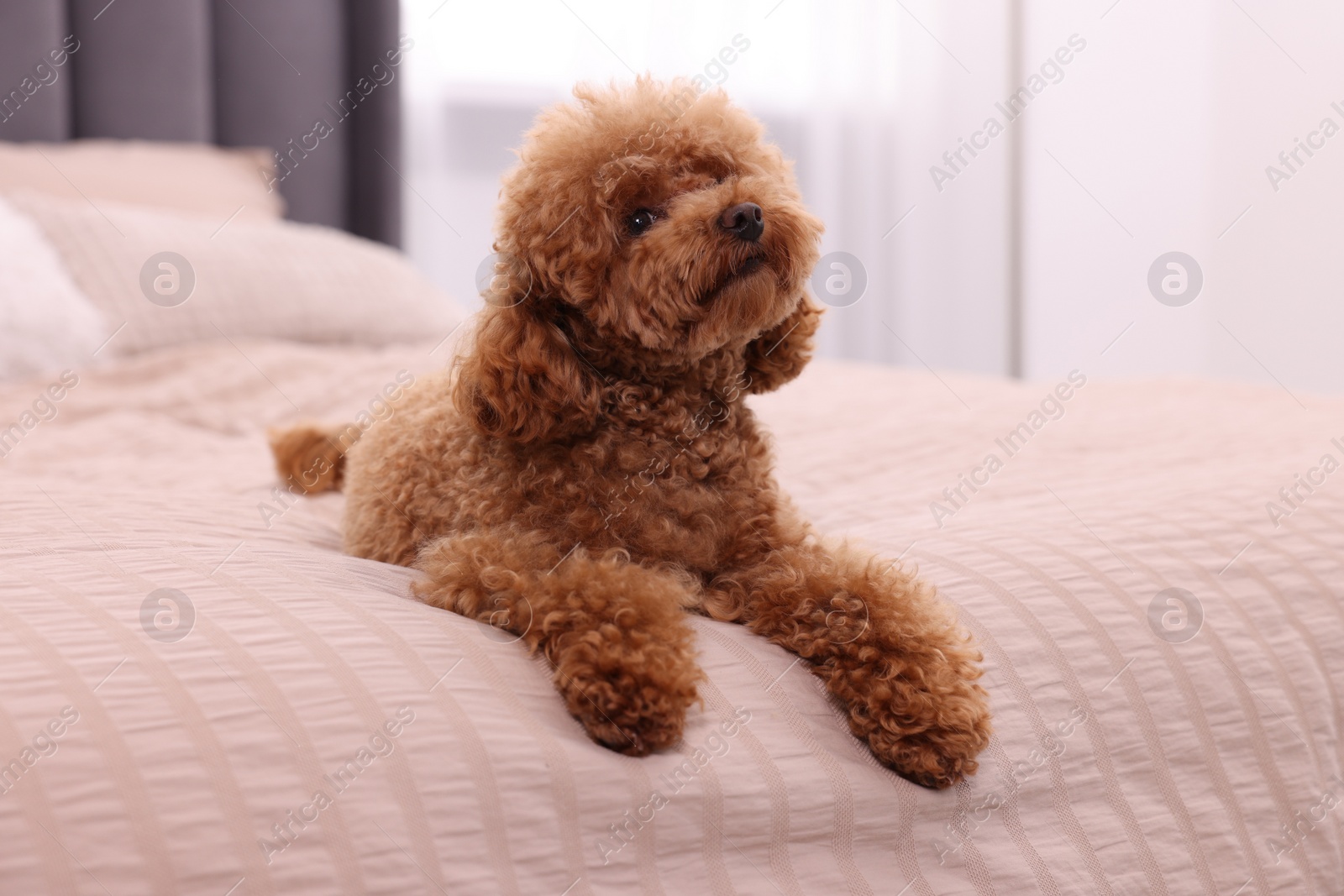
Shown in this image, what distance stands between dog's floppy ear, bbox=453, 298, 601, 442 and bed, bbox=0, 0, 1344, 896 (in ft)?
0.63

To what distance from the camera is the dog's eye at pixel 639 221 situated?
1090 mm

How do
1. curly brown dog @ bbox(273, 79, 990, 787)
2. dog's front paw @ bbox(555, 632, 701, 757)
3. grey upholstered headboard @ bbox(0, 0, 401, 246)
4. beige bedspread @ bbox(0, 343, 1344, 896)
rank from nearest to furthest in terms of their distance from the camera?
beige bedspread @ bbox(0, 343, 1344, 896), dog's front paw @ bbox(555, 632, 701, 757), curly brown dog @ bbox(273, 79, 990, 787), grey upholstered headboard @ bbox(0, 0, 401, 246)

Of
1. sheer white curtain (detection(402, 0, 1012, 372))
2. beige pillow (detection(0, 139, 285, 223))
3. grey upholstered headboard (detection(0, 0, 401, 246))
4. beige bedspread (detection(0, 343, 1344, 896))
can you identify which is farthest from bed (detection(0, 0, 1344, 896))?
sheer white curtain (detection(402, 0, 1012, 372))

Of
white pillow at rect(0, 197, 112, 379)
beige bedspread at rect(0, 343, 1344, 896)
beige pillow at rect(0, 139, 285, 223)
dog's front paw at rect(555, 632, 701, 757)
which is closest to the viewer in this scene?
beige bedspread at rect(0, 343, 1344, 896)

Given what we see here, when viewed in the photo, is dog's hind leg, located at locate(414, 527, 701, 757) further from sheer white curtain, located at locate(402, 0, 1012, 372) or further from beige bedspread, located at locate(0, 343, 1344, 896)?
sheer white curtain, located at locate(402, 0, 1012, 372)

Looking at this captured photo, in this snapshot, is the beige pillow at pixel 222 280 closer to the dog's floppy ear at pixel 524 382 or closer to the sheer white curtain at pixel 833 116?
the sheer white curtain at pixel 833 116

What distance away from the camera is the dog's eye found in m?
1.09

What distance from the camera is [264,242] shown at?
263 cm

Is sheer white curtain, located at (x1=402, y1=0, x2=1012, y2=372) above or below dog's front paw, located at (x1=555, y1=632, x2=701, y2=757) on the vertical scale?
above

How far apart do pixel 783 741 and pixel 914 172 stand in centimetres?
378

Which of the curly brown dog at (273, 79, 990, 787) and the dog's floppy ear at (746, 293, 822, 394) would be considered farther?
the dog's floppy ear at (746, 293, 822, 394)

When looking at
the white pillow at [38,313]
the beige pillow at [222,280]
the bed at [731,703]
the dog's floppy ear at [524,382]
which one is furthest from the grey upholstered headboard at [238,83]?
the dog's floppy ear at [524,382]

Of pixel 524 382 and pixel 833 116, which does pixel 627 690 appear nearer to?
pixel 524 382

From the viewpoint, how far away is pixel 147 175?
296cm
